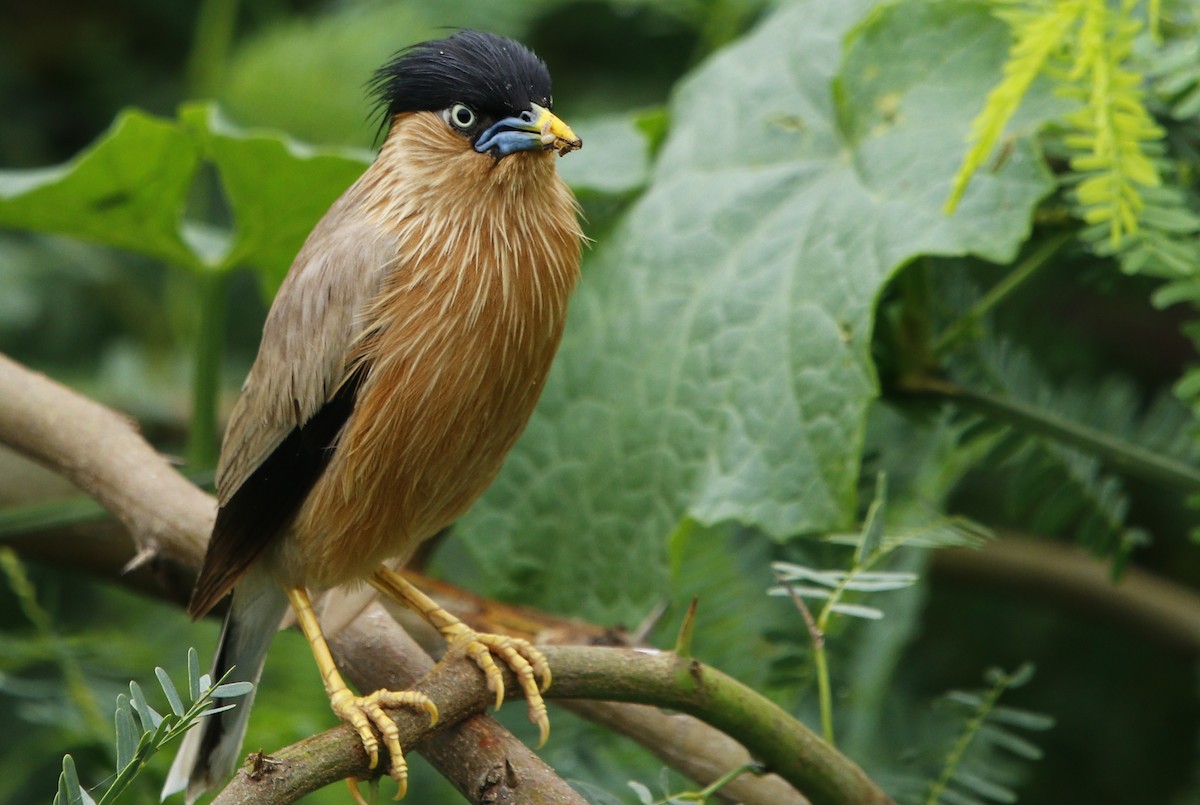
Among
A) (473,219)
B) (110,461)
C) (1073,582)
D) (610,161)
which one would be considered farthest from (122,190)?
(1073,582)

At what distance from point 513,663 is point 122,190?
1.63m

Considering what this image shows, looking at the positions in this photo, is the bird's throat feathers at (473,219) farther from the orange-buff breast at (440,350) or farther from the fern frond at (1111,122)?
the fern frond at (1111,122)

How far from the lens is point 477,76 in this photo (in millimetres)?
2570

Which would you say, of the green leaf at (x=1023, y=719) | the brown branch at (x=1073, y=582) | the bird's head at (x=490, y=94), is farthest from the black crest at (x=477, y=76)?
the brown branch at (x=1073, y=582)

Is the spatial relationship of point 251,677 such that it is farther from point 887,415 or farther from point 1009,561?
point 1009,561

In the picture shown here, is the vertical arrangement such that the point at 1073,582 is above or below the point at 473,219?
below

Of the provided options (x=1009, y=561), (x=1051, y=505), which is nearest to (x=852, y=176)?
(x=1051, y=505)

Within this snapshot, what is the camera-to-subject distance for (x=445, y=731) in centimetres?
207

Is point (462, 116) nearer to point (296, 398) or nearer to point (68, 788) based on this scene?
point (296, 398)

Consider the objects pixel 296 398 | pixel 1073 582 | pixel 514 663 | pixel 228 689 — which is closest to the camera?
pixel 228 689

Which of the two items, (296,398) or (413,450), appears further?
(296,398)

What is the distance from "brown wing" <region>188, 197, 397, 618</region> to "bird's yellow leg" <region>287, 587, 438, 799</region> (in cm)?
17

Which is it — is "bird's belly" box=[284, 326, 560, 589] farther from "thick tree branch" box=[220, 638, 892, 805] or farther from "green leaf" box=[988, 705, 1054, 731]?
"green leaf" box=[988, 705, 1054, 731]

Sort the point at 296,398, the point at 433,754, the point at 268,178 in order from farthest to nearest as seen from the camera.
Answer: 1. the point at 268,178
2. the point at 296,398
3. the point at 433,754
